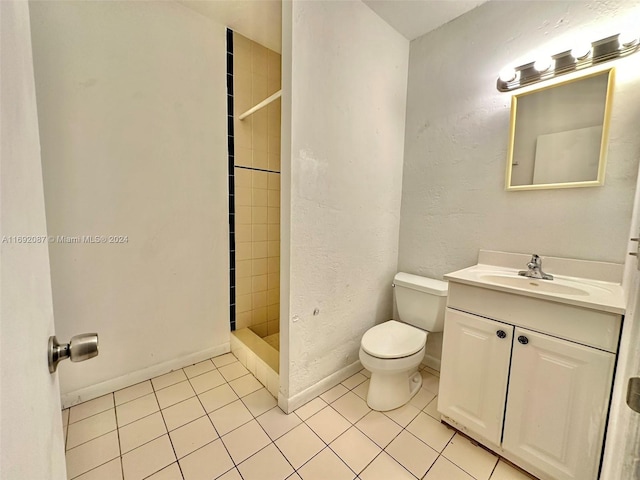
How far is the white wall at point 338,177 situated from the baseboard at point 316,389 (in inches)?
1.2

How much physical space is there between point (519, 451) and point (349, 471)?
0.76 meters

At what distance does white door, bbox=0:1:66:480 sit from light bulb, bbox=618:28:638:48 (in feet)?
6.70

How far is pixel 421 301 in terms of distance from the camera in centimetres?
176

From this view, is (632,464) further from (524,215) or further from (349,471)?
(524,215)

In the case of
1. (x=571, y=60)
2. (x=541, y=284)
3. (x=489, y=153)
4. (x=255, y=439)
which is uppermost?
(x=571, y=60)

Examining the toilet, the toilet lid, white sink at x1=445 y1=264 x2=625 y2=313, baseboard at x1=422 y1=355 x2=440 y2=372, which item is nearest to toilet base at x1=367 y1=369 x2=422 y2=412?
the toilet

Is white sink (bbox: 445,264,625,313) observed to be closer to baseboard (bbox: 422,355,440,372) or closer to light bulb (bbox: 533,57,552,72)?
baseboard (bbox: 422,355,440,372)

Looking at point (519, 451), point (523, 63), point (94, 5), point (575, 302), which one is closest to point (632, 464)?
point (575, 302)

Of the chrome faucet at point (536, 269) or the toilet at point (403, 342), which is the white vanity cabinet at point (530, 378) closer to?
the toilet at point (403, 342)

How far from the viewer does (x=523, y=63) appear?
147 centimetres

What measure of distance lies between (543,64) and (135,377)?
299 cm

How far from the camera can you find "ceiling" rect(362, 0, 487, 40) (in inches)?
63.2

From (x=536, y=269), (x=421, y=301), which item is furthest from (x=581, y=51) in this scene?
(x=421, y=301)

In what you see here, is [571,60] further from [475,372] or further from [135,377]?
[135,377]
